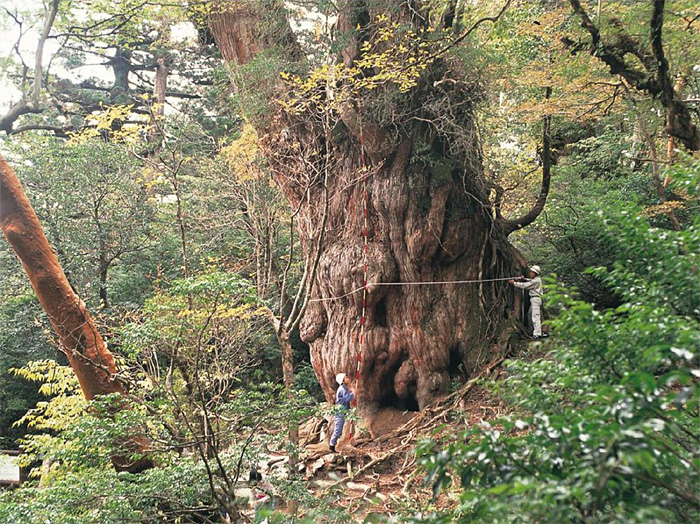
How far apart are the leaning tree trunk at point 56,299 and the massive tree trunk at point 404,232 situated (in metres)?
3.61

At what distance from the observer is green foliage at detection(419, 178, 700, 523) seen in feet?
4.57

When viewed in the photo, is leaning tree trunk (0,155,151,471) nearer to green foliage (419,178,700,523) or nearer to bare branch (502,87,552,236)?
green foliage (419,178,700,523)

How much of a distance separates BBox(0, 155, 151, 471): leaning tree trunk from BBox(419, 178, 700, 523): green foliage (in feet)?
13.1

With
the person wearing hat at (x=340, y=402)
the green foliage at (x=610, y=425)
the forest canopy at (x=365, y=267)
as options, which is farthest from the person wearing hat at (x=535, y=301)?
the green foliage at (x=610, y=425)

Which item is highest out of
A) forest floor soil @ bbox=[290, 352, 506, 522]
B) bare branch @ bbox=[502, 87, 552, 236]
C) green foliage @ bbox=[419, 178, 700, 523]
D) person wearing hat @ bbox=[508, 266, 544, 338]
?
bare branch @ bbox=[502, 87, 552, 236]

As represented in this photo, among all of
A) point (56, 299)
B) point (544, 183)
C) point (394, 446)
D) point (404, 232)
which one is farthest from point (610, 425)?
point (544, 183)

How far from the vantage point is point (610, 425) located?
1414mm

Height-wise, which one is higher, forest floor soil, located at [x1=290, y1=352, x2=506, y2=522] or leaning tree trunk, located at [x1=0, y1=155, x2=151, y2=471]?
leaning tree trunk, located at [x1=0, y1=155, x2=151, y2=471]

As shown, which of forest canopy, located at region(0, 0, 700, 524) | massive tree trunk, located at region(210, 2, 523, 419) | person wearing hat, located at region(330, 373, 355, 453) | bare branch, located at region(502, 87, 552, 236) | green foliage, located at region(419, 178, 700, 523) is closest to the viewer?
green foliage, located at region(419, 178, 700, 523)

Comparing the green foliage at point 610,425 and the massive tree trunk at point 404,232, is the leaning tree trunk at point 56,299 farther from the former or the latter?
the green foliage at point 610,425

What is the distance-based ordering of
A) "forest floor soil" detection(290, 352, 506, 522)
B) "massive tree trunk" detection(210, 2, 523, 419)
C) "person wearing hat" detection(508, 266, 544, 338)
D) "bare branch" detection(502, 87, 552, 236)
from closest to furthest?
"forest floor soil" detection(290, 352, 506, 522)
"person wearing hat" detection(508, 266, 544, 338)
"massive tree trunk" detection(210, 2, 523, 419)
"bare branch" detection(502, 87, 552, 236)

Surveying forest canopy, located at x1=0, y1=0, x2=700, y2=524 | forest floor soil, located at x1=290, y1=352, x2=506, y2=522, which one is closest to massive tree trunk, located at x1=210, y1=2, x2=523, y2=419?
forest canopy, located at x1=0, y1=0, x2=700, y2=524

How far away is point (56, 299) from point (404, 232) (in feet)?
15.8

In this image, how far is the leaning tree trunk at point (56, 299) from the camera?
193 inches
